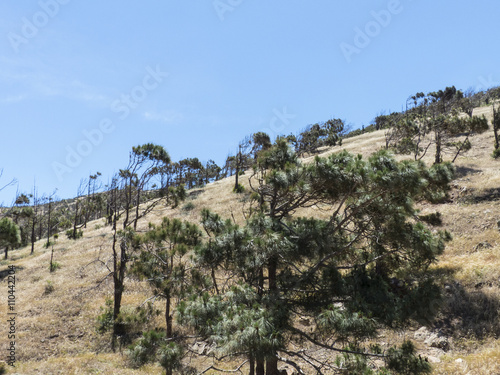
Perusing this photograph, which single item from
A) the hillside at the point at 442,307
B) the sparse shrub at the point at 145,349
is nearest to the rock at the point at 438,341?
the hillside at the point at 442,307

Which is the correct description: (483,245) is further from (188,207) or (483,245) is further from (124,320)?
(188,207)

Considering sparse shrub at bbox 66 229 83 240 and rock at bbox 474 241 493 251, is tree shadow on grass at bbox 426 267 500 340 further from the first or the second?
sparse shrub at bbox 66 229 83 240

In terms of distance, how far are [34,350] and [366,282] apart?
16088 mm

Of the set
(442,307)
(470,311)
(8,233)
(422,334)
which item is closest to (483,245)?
(470,311)

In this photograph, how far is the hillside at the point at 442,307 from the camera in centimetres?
1129

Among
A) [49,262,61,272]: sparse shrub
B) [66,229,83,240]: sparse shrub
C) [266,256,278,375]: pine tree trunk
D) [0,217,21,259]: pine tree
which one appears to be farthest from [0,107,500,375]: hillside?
[66,229,83,240]: sparse shrub

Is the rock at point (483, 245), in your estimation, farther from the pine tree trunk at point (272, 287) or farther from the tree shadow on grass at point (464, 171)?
the tree shadow on grass at point (464, 171)

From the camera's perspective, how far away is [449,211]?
2361 centimetres

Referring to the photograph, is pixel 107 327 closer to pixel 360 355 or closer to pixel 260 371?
pixel 260 371

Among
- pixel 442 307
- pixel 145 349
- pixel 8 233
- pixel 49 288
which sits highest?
pixel 8 233

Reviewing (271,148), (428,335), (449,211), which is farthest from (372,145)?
(271,148)

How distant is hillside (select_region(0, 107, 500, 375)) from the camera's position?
1129cm

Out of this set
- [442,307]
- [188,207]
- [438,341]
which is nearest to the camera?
[442,307]

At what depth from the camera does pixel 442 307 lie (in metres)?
8.09
